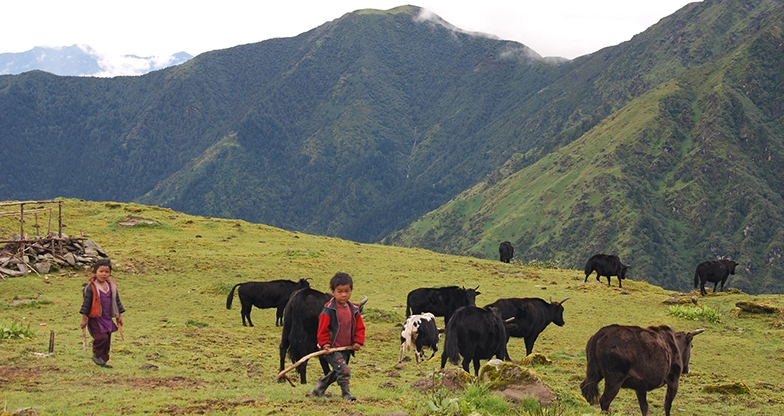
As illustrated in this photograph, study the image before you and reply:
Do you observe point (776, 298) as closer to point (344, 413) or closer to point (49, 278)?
point (344, 413)

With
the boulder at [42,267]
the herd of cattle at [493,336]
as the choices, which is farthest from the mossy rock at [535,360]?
the boulder at [42,267]

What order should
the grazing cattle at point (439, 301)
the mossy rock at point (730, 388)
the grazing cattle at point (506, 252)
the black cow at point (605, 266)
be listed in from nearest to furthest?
the mossy rock at point (730, 388), the grazing cattle at point (439, 301), the black cow at point (605, 266), the grazing cattle at point (506, 252)

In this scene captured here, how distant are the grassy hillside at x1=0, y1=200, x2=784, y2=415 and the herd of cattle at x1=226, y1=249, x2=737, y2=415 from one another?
86 cm

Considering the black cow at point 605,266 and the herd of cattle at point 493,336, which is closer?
the herd of cattle at point 493,336

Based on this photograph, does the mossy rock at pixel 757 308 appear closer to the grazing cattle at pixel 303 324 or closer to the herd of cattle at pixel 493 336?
the herd of cattle at pixel 493 336

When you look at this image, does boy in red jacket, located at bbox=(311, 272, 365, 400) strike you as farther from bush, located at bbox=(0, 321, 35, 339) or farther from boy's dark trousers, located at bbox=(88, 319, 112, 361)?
bush, located at bbox=(0, 321, 35, 339)

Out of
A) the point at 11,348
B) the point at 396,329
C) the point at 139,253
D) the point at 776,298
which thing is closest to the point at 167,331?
the point at 11,348

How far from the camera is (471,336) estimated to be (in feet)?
59.6

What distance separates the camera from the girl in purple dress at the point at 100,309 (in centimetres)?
1554

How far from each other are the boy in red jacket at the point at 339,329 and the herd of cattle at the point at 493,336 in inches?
17.4

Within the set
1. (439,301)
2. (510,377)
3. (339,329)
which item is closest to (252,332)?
(439,301)

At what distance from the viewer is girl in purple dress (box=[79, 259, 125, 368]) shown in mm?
15539

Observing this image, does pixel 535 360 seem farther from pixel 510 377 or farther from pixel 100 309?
pixel 100 309

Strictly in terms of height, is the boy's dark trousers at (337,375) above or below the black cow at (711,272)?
above
